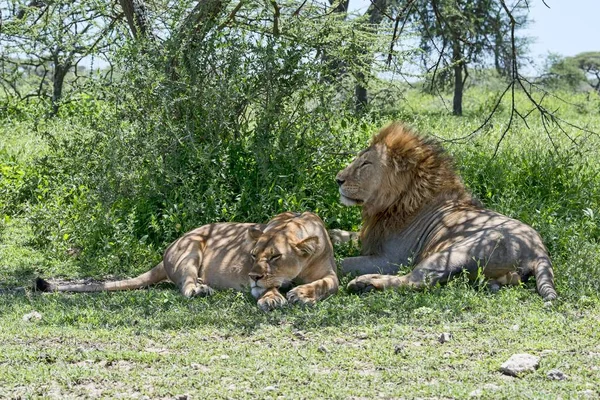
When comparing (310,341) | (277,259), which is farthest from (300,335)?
(277,259)

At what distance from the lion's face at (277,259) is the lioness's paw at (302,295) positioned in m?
0.16

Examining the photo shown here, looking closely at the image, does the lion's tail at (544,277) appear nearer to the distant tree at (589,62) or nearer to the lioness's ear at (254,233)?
the lioness's ear at (254,233)

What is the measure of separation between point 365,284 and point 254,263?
30.2 inches

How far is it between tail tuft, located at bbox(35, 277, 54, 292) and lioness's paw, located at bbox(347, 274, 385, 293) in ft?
6.89

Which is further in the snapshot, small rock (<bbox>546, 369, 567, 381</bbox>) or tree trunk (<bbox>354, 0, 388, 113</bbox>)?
tree trunk (<bbox>354, 0, 388, 113</bbox>)

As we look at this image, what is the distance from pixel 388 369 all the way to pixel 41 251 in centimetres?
443

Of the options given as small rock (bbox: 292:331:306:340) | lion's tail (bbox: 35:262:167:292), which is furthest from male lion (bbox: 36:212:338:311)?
small rock (bbox: 292:331:306:340)

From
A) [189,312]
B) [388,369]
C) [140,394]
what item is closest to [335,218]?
[189,312]

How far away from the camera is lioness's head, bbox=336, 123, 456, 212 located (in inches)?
277

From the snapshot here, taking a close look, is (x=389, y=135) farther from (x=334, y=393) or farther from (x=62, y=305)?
(x=334, y=393)

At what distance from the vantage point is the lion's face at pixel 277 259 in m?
5.91

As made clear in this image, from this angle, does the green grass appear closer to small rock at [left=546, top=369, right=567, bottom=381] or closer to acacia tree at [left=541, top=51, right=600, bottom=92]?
small rock at [left=546, top=369, right=567, bottom=381]

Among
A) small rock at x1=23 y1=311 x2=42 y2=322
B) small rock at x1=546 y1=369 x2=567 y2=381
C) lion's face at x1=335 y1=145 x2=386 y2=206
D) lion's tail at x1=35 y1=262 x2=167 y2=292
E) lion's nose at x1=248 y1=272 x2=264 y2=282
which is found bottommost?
lion's tail at x1=35 y1=262 x2=167 y2=292

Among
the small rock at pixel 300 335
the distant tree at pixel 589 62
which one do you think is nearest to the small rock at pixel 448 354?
the small rock at pixel 300 335
